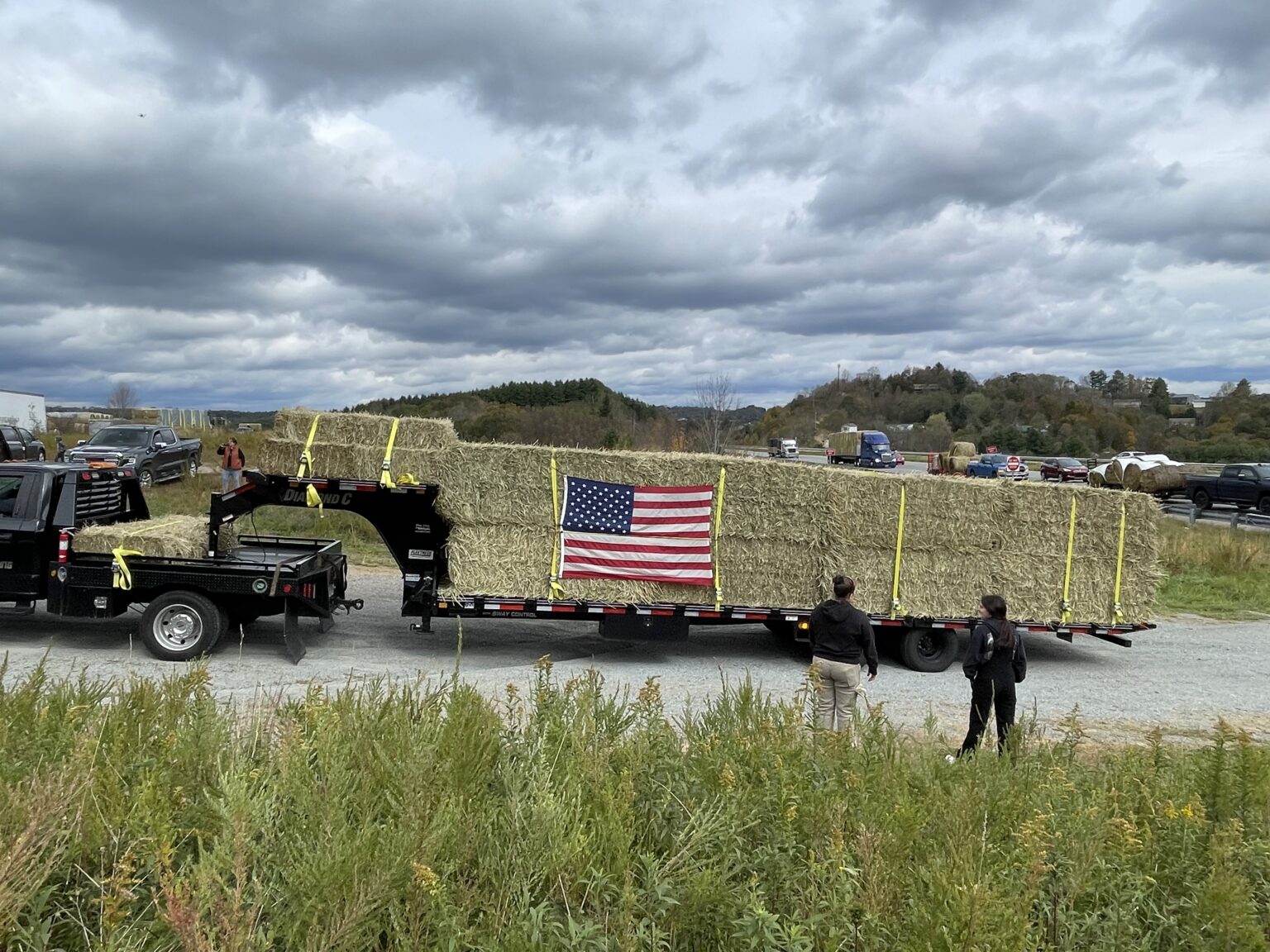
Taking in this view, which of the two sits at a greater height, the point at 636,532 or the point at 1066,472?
the point at 1066,472

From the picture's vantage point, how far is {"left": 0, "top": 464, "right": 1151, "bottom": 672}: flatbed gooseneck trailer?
30.3ft

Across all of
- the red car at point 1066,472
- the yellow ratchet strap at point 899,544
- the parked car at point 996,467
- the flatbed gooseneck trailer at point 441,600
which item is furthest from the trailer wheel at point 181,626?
the parked car at point 996,467

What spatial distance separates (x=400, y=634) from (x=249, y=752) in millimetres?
7635

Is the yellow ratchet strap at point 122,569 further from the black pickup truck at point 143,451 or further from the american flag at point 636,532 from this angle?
the black pickup truck at point 143,451

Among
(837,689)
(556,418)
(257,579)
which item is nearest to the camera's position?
(837,689)

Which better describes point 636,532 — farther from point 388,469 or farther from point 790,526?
point 388,469

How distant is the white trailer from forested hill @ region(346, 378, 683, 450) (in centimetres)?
1951

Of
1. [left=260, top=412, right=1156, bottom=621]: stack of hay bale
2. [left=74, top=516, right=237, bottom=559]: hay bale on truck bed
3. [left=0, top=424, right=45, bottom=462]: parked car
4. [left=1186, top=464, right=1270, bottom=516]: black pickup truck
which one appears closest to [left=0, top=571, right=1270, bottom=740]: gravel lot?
[left=260, top=412, right=1156, bottom=621]: stack of hay bale

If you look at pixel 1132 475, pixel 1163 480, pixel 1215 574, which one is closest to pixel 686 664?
Answer: pixel 1215 574

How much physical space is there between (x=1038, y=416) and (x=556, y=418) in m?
78.1

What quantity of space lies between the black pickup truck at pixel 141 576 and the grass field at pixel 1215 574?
14.9 meters

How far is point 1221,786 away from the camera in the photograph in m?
4.20

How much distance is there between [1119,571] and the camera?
11.3m

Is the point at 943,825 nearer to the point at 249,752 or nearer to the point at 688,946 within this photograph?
the point at 688,946
